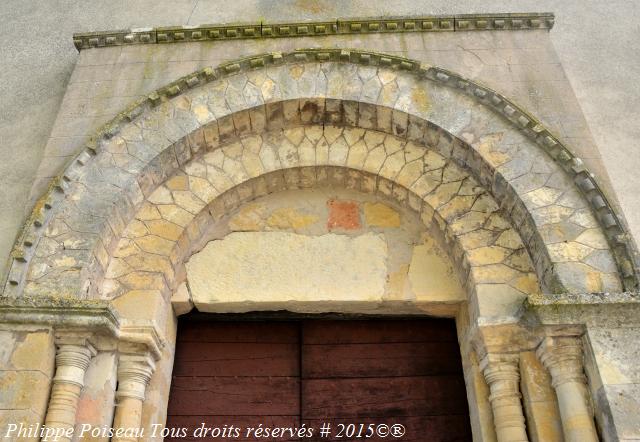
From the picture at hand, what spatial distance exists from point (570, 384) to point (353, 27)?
3.00 m

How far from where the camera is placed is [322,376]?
158 inches

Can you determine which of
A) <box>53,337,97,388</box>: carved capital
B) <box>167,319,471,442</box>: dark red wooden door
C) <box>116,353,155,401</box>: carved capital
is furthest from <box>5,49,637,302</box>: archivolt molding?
<box>167,319,471,442</box>: dark red wooden door

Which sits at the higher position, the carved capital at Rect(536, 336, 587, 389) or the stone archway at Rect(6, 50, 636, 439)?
the stone archway at Rect(6, 50, 636, 439)

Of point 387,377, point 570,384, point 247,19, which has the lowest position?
point 570,384

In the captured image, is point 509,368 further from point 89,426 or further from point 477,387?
point 89,426

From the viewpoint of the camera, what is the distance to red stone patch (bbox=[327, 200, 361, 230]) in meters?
4.31

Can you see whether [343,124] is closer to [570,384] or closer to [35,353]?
[570,384]

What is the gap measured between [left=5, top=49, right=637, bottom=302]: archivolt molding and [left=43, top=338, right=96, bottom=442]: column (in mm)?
326

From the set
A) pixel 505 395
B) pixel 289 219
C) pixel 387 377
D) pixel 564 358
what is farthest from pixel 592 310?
pixel 289 219

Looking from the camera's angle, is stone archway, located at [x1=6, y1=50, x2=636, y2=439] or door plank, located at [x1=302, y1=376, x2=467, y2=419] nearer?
stone archway, located at [x1=6, y1=50, x2=636, y2=439]

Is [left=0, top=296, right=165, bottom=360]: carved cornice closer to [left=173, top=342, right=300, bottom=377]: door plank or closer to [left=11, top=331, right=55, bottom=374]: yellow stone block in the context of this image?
[left=11, top=331, right=55, bottom=374]: yellow stone block

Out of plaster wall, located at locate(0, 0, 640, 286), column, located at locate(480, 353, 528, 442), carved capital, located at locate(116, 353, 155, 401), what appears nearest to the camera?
column, located at locate(480, 353, 528, 442)

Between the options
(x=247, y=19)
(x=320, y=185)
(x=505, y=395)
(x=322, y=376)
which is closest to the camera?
(x=505, y=395)

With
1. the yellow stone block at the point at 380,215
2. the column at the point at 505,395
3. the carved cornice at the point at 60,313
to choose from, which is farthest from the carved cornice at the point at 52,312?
the column at the point at 505,395
